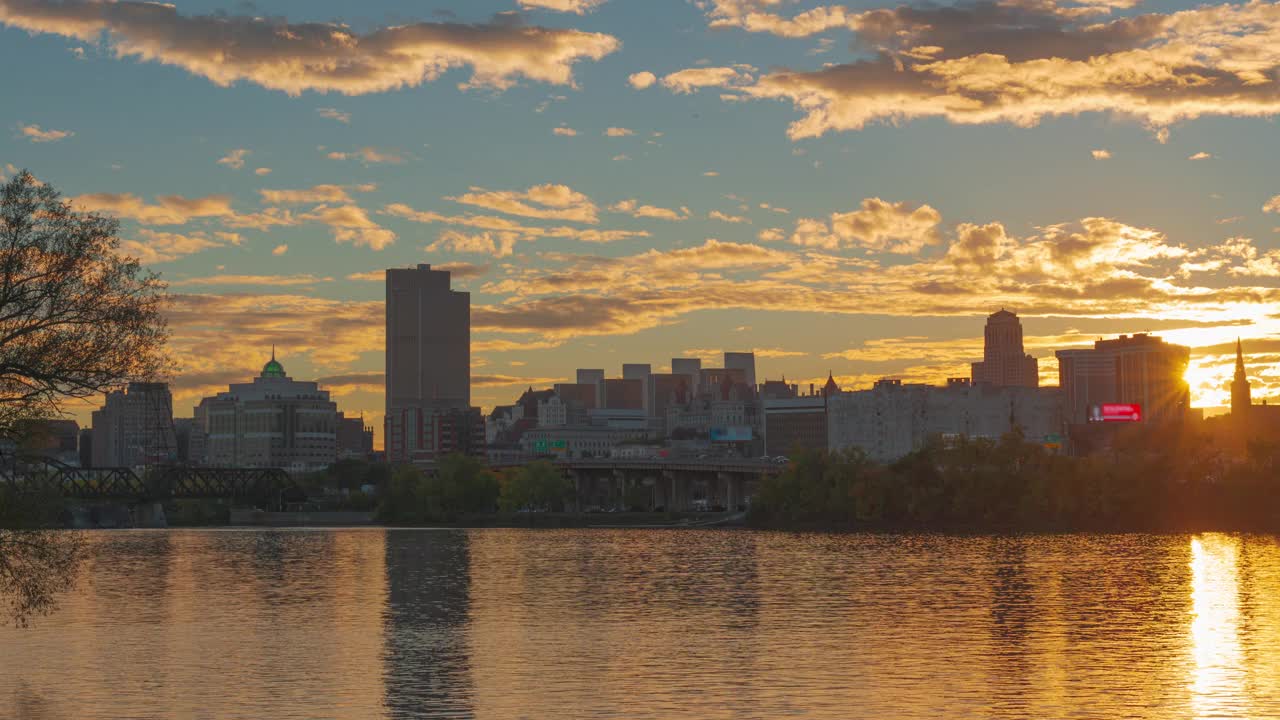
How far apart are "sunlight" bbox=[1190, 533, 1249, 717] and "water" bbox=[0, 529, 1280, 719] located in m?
0.23

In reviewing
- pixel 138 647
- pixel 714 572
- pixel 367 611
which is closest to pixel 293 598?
pixel 367 611

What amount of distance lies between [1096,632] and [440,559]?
80055mm

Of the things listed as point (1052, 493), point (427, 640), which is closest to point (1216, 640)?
point (427, 640)

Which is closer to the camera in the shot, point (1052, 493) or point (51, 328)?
point (51, 328)

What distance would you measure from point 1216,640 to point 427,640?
120ft

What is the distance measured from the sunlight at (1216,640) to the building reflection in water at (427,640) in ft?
85.3

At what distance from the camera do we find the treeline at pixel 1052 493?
184000 mm

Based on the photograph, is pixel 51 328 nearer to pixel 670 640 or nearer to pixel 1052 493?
pixel 670 640

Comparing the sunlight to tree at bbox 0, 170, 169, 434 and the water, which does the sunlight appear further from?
tree at bbox 0, 170, 169, 434

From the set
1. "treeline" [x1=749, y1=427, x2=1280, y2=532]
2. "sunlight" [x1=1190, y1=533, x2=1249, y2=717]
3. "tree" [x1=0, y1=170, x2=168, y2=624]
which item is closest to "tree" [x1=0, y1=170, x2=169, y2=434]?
"tree" [x1=0, y1=170, x2=168, y2=624]

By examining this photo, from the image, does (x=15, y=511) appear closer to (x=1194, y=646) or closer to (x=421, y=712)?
(x=421, y=712)

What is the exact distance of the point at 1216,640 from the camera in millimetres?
71625

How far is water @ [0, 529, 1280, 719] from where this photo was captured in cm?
5419

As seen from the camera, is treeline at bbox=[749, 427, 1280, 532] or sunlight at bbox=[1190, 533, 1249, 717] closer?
sunlight at bbox=[1190, 533, 1249, 717]
